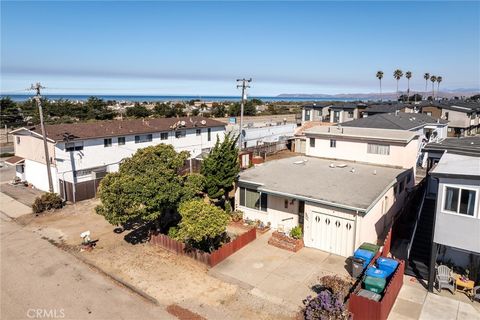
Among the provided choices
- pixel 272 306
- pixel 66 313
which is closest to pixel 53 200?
pixel 66 313

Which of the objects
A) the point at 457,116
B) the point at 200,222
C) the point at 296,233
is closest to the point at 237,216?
the point at 296,233

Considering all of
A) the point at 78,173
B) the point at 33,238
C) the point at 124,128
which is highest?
the point at 124,128

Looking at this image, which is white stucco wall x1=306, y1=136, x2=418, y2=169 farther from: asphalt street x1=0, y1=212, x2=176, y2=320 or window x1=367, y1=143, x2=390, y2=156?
asphalt street x1=0, y1=212, x2=176, y2=320

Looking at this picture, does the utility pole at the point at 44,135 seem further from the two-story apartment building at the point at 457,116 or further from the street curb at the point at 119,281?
the two-story apartment building at the point at 457,116

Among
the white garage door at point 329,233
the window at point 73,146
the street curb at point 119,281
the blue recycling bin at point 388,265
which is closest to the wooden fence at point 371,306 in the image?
the blue recycling bin at point 388,265

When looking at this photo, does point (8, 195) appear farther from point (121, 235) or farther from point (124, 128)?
point (121, 235)
